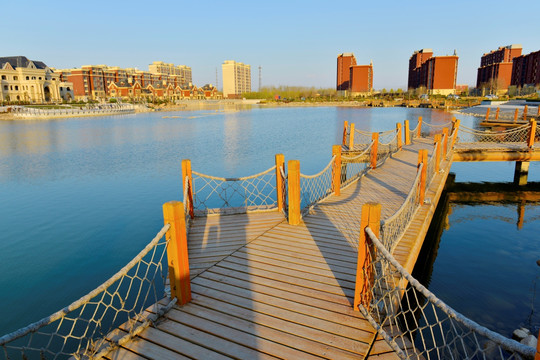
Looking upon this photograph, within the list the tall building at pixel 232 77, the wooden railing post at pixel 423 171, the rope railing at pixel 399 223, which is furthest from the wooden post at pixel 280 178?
the tall building at pixel 232 77

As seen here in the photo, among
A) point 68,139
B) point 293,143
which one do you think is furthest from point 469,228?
point 68,139

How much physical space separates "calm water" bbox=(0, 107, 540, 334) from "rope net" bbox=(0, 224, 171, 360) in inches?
27.3

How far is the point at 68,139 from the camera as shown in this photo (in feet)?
105

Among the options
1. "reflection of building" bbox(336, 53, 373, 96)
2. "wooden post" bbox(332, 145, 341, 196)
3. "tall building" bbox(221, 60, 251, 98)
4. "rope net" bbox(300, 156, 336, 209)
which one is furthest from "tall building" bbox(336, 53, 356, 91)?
"wooden post" bbox(332, 145, 341, 196)

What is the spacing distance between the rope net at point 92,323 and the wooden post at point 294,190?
252 centimetres

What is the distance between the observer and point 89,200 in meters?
13.9

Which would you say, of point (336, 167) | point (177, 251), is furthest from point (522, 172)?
point (177, 251)

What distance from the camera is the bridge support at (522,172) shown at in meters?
15.8

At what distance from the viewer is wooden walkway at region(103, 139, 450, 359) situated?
3498 mm

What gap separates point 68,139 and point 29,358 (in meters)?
30.9

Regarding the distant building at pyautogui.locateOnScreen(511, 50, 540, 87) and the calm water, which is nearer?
the calm water

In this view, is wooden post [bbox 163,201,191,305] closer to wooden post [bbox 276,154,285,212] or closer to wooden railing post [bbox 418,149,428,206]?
wooden post [bbox 276,154,285,212]

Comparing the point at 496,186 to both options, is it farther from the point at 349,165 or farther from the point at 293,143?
the point at 293,143

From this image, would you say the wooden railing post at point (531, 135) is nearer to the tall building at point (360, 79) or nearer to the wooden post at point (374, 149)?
the wooden post at point (374, 149)
